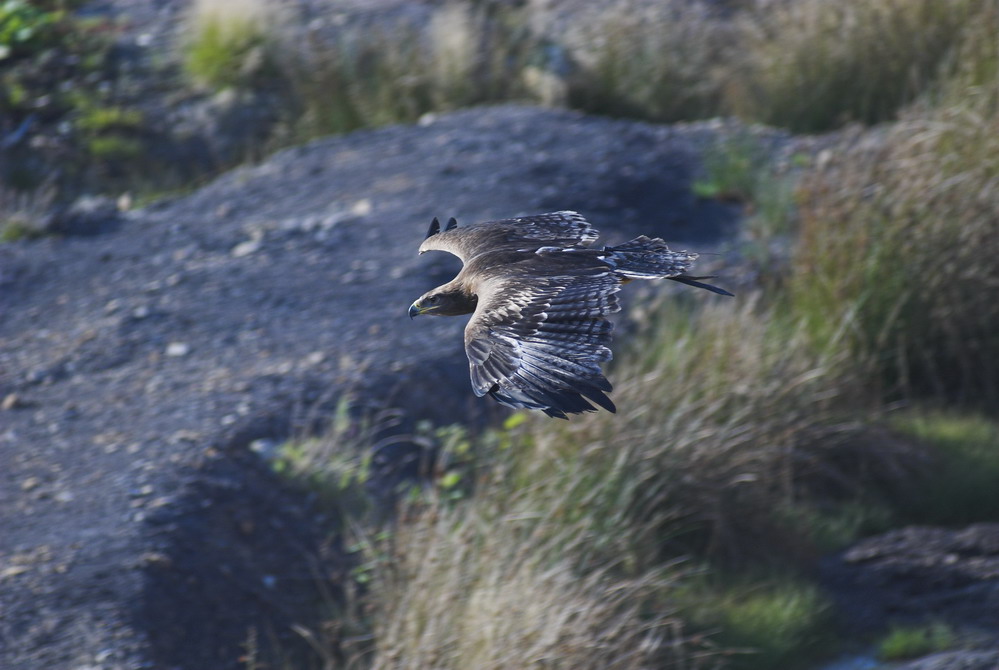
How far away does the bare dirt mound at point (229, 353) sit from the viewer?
4.82 m

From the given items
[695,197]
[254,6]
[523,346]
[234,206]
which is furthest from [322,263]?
[254,6]

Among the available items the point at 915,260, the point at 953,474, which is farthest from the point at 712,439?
the point at 915,260

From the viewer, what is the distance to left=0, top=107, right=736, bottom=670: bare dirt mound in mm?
4816

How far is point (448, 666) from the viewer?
14.0 feet

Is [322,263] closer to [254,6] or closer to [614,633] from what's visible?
[614,633]

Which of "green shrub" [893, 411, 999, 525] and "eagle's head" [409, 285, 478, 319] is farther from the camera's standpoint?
"green shrub" [893, 411, 999, 525]

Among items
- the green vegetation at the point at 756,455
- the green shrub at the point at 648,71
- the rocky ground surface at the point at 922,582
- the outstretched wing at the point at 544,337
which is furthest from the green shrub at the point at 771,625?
the green shrub at the point at 648,71

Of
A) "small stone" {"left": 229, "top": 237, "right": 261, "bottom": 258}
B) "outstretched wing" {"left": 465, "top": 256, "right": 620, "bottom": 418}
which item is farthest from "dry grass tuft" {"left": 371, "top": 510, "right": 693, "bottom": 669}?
"small stone" {"left": 229, "top": 237, "right": 261, "bottom": 258}

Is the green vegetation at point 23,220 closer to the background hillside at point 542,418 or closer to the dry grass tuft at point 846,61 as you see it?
the background hillside at point 542,418

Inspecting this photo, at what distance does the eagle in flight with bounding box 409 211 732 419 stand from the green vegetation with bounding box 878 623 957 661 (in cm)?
206

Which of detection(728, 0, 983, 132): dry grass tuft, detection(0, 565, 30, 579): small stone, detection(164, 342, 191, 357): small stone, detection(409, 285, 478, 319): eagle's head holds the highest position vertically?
detection(409, 285, 478, 319): eagle's head

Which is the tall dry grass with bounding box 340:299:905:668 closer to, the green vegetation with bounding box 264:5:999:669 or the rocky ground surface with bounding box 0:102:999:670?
the green vegetation with bounding box 264:5:999:669

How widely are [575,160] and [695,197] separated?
31.7 inches

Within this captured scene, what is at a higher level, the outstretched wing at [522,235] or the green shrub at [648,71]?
the outstretched wing at [522,235]
